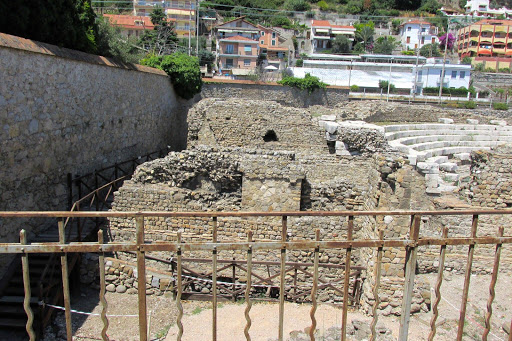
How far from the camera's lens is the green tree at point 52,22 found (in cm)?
916

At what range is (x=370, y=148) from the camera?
13.0m

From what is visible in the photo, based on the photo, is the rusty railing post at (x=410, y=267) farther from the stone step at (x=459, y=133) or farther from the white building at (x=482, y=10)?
the white building at (x=482, y=10)

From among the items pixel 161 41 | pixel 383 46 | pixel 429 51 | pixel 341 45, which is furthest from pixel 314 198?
pixel 429 51

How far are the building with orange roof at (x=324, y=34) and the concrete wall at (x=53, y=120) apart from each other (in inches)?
2162

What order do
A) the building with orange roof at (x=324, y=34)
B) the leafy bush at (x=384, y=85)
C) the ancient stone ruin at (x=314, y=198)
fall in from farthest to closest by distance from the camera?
1. the building with orange roof at (x=324, y=34)
2. the leafy bush at (x=384, y=85)
3. the ancient stone ruin at (x=314, y=198)

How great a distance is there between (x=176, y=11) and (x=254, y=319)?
60.1 m

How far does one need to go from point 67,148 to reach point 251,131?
360 inches

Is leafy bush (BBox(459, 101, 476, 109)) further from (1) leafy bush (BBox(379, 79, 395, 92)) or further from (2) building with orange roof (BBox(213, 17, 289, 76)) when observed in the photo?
(2) building with orange roof (BBox(213, 17, 289, 76))

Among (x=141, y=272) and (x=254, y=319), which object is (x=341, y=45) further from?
(x=141, y=272)

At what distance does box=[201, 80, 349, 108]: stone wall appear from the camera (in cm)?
2686

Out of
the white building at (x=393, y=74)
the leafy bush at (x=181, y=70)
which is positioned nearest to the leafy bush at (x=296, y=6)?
the white building at (x=393, y=74)

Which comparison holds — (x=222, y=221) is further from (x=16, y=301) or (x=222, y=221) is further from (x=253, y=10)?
(x=253, y=10)

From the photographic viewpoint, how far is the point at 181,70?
68.9 feet

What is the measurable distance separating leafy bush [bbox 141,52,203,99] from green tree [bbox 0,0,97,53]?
7.13 metres
